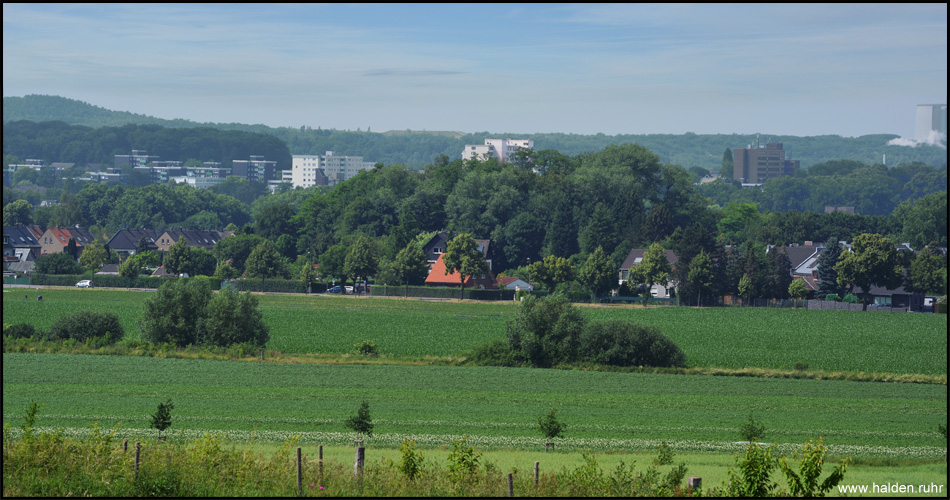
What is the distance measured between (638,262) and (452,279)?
22.1 m

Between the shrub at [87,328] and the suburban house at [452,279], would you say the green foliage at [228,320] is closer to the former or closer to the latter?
the shrub at [87,328]

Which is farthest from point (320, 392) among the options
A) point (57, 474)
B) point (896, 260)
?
point (896, 260)

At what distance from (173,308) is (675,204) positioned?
354ft

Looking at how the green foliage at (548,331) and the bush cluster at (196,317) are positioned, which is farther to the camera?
the bush cluster at (196,317)

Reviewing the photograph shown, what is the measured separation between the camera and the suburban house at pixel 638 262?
11882cm

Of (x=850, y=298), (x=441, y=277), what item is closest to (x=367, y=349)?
(x=850, y=298)

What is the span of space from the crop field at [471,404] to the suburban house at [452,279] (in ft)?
231

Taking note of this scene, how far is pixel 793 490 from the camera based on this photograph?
60.7 feet

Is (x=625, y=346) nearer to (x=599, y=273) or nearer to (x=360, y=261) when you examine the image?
(x=599, y=273)

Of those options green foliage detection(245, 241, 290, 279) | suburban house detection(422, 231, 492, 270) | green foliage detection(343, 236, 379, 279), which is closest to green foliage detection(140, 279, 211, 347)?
green foliage detection(245, 241, 290, 279)

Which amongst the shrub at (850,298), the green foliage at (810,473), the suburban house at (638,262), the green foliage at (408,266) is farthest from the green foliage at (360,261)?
the green foliage at (810,473)

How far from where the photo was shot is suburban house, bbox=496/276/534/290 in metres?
117

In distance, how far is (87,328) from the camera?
55.9 metres

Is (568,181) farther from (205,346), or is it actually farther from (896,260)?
(205,346)
